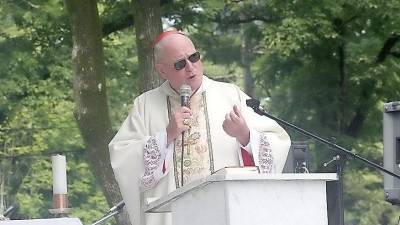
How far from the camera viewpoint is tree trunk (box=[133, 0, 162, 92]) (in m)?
8.57

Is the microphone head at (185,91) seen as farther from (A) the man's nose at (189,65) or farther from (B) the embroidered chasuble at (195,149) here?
(B) the embroidered chasuble at (195,149)

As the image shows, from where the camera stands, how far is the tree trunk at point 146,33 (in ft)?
28.1

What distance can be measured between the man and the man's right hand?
0.5 inches

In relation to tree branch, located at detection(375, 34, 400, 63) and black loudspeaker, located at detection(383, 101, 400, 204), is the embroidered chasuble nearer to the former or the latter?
black loudspeaker, located at detection(383, 101, 400, 204)

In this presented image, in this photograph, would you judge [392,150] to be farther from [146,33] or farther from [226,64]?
[226,64]

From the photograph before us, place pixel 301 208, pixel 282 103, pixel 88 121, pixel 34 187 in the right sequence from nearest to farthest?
1. pixel 301 208
2. pixel 88 121
3. pixel 282 103
4. pixel 34 187

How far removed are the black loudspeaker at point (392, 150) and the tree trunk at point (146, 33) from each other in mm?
2235

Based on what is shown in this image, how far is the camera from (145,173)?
4.42 m

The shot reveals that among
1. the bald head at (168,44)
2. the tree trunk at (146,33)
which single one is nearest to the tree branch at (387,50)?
the tree trunk at (146,33)

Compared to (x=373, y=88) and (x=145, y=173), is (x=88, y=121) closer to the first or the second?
(x=145, y=173)

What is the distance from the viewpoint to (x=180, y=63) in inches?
174

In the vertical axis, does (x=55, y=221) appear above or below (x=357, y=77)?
below

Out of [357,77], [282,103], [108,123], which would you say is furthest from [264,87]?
[108,123]

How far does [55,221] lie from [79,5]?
210 inches
